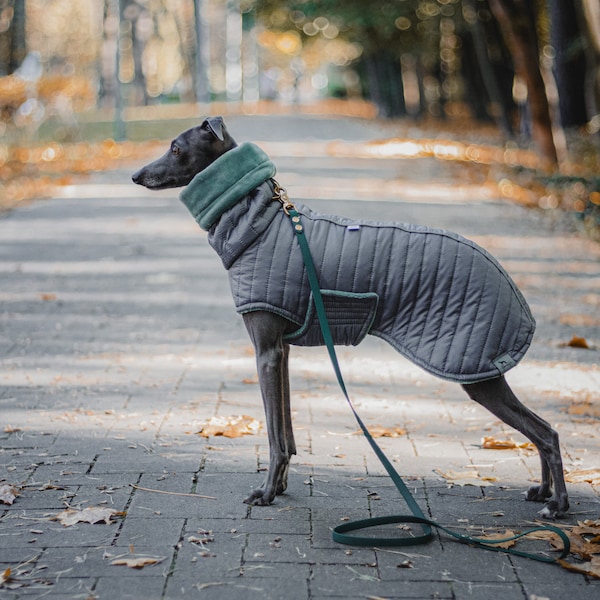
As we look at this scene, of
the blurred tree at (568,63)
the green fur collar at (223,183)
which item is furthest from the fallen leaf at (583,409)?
the blurred tree at (568,63)

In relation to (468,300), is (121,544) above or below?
below

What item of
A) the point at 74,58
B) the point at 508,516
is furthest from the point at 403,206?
the point at 74,58

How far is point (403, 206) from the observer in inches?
635

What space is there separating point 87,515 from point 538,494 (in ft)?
6.92

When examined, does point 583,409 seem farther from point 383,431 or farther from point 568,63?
point 568,63

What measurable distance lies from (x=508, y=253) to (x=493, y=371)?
7.96 metres

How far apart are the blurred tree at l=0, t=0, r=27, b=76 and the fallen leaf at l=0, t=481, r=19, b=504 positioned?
2821 centimetres

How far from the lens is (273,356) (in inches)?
180

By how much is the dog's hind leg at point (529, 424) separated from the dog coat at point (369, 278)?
133 mm

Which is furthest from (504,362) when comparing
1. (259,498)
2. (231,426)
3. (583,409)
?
(583,409)

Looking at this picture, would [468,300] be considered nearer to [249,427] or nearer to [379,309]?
[379,309]

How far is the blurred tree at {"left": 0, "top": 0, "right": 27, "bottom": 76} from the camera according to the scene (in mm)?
30938

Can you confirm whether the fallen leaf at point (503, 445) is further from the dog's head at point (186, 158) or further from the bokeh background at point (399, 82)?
the bokeh background at point (399, 82)

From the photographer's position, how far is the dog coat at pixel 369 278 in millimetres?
4332
